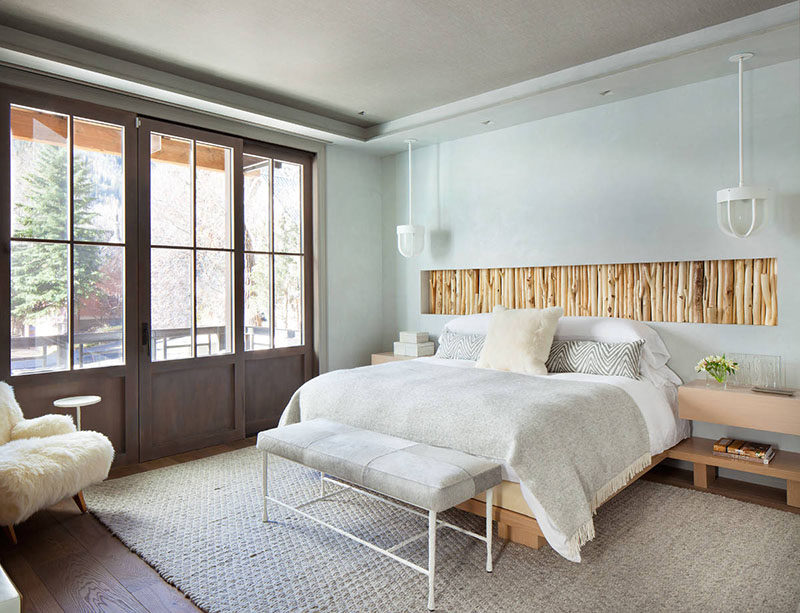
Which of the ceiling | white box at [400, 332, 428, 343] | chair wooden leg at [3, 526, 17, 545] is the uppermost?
the ceiling

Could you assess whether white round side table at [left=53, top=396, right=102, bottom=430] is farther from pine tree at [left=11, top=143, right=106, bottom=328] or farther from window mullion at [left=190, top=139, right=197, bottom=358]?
window mullion at [left=190, top=139, right=197, bottom=358]

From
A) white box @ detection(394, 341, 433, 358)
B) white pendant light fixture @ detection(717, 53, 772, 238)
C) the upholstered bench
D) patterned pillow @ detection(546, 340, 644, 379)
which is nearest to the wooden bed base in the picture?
the upholstered bench

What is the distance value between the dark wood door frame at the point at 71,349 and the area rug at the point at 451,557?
585 millimetres

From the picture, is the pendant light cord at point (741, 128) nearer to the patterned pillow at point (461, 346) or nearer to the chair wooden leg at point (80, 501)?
the patterned pillow at point (461, 346)

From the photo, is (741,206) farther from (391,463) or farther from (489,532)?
(391,463)

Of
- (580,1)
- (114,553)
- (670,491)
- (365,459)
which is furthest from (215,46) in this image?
(670,491)

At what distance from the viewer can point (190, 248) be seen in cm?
411

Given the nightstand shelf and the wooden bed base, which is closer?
the wooden bed base

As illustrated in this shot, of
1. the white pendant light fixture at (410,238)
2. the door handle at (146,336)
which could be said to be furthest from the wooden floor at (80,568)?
the white pendant light fixture at (410,238)

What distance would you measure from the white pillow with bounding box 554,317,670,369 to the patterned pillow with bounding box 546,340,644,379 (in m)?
0.07

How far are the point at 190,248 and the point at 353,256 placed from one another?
166 cm

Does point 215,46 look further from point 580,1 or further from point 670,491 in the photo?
point 670,491

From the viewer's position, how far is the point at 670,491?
3.25 m

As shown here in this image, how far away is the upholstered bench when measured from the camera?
6.89ft
